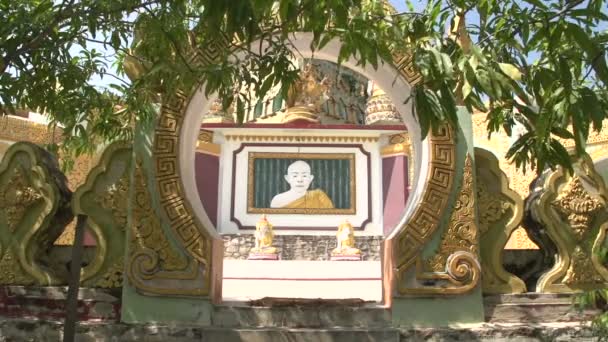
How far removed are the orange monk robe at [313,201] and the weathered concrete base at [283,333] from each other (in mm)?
6583

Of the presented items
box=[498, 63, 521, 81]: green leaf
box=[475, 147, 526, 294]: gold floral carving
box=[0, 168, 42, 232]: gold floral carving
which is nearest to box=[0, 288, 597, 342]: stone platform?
box=[475, 147, 526, 294]: gold floral carving

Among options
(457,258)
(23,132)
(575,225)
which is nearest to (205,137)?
(23,132)

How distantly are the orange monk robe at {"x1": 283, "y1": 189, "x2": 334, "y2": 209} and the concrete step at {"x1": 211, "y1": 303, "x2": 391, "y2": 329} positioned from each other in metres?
6.40

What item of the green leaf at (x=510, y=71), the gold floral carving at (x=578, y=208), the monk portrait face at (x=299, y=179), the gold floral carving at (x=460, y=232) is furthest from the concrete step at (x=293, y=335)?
the monk portrait face at (x=299, y=179)

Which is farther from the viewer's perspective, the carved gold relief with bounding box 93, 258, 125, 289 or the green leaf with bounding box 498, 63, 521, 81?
the carved gold relief with bounding box 93, 258, 125, 289

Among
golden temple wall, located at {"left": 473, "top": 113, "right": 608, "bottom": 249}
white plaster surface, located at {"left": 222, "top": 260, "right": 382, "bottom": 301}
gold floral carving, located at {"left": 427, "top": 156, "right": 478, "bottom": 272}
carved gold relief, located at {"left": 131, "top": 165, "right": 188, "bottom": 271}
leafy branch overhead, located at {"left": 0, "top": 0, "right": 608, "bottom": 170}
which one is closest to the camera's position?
leafy branch overhead, located at {"left": 0, "top": 0, "right": 608, "bottom": 170}

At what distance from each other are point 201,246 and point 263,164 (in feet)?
21.5

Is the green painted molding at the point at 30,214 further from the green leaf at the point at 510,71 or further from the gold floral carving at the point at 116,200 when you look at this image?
the green leaf at the point at 510,71

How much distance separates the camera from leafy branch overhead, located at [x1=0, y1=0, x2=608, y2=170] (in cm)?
205

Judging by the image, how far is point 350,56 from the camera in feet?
10.9

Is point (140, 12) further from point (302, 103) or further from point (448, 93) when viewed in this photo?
point (302, 103)

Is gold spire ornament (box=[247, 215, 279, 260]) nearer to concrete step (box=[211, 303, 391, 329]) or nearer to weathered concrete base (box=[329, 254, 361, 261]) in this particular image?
weathered concrete base (box=[329, 254, 361, 261])

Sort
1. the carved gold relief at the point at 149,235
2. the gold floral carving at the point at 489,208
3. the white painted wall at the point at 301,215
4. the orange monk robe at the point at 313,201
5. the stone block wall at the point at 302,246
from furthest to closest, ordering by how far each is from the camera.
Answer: the orange monk robe at the point at 313,201 → the white painted wall at the point at 301,215 → the stone block wall at the point at 302,246 → the gold floral carving at the point at 489,208 → the carved gold relief at the point at 149,235

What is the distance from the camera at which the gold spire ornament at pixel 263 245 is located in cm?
942
